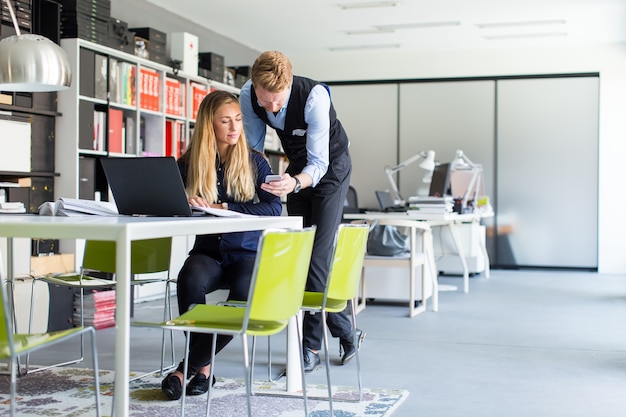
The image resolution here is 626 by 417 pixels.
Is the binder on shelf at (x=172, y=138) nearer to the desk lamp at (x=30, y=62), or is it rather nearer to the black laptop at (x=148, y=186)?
the desk lamp at (x=30, y=62)

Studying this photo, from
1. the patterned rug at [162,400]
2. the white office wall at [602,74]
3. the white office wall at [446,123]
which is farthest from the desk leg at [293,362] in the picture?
the white office wall at [602,74]

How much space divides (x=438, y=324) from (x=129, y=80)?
2.87m

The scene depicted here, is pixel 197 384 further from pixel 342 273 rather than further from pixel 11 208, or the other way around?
pixel 11 208

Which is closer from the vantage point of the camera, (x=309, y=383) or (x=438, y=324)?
(x=309, y=383)

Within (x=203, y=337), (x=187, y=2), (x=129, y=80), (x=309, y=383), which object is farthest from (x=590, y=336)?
(x=187, y=2)

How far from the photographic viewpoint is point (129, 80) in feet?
18.9

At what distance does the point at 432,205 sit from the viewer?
5.91 metres

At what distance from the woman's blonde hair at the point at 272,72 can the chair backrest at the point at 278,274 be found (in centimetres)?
83

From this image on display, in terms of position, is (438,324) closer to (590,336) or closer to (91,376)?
(590,336)

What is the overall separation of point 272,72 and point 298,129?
0.41 meters

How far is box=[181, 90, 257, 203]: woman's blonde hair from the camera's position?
2955 mm

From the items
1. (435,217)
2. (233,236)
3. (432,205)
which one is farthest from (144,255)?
(432,205)

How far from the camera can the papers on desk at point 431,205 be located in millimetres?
5887

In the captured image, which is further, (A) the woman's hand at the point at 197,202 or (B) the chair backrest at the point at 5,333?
(A) the woman's hand at the point at 197,202
